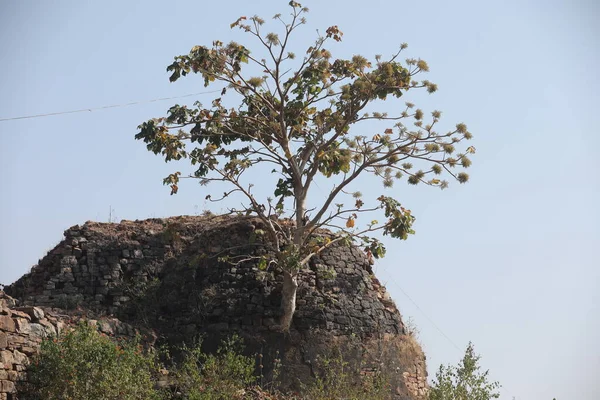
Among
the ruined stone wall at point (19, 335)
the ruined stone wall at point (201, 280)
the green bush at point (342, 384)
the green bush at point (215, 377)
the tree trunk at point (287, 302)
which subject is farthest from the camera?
the ruined stone wall at point (201, 280)

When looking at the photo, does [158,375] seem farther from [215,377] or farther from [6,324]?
[6,324]

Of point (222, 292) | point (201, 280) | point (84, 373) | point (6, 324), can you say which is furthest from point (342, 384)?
point (6, 324)

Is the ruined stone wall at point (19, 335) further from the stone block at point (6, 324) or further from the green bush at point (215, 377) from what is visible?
the green bush at point (215, 377)

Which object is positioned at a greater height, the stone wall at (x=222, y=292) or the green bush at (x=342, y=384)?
the stone wall at (x=222, y=292)

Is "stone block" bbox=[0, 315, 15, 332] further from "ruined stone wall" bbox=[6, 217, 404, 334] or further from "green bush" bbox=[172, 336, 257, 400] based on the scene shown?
"ruined stone wall" bbox=[6, 217, 404, 334]

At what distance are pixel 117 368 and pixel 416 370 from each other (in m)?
6.01

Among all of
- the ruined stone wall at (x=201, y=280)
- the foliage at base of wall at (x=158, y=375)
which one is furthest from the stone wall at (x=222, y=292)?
the foliage at base of wall at (x=158, y=375)

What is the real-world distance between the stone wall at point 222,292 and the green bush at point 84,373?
282 cm

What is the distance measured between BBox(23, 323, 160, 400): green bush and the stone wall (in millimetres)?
2822

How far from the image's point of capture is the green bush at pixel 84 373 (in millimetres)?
13414

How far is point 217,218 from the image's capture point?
1878 cm

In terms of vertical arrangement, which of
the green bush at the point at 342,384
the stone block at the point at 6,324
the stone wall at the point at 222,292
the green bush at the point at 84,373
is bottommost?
the green bush at the point at 84,373

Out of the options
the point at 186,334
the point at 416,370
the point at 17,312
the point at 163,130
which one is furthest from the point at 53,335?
the point at 416,370

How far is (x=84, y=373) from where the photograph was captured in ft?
44.3
